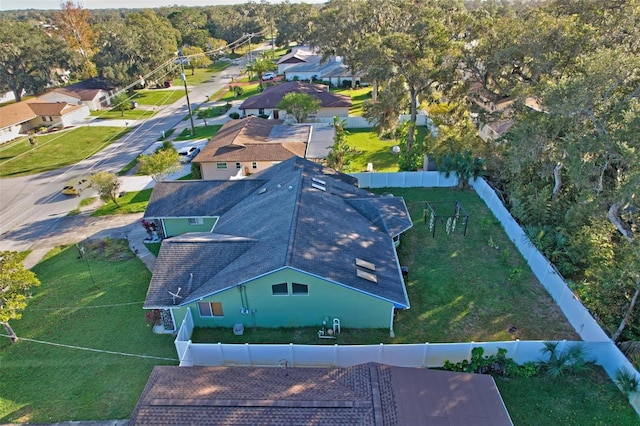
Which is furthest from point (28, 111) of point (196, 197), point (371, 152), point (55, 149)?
point (371, 152)

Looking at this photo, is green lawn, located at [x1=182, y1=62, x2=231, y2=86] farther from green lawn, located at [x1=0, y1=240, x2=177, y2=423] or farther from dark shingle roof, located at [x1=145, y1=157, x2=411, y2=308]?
green lawn, located at [x1=0, y1=240, x2=177, y2=423]

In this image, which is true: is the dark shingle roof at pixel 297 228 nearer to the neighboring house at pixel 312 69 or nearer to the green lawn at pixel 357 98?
the green lawn at pixel 357 98

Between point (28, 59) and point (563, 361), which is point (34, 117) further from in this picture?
point (563, 361)

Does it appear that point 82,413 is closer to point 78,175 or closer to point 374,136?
point 78,175

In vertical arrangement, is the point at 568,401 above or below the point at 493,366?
below

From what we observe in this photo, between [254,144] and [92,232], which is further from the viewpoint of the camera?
[254,144]

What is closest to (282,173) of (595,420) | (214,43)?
(595,420)

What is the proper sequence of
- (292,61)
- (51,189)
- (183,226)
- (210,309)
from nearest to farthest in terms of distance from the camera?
(210,309) < (183,226) < (51,189) < (292,61)
